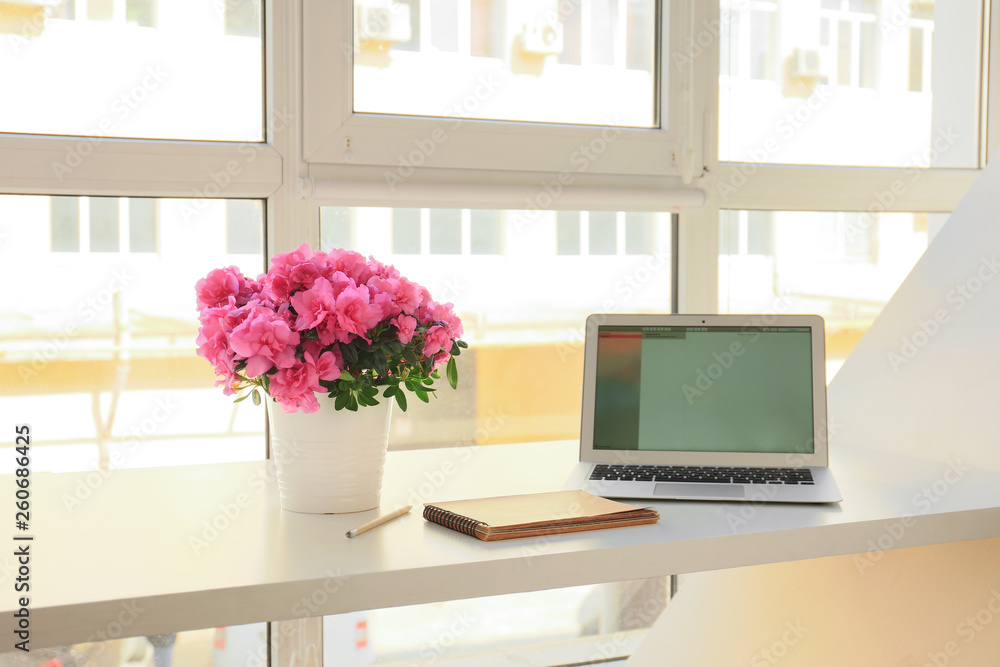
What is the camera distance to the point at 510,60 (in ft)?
6.14

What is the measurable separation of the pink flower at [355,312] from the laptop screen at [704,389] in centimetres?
45

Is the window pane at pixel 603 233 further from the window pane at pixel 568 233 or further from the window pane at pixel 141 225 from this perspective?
the window pane at pixel 141 225

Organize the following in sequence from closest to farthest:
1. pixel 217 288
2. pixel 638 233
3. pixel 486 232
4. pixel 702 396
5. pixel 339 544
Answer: pixel 339 544
pixel 217 288
pixel 702 396
pixel 486 232
pixel 638 233

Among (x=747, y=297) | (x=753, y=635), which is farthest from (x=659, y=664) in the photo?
(x=747, y=297)

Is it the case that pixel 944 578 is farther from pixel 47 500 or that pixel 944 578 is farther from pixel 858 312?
pixel 47 500

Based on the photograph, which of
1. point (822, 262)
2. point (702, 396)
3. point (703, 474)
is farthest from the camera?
point (822, 262)

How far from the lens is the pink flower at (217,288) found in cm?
107

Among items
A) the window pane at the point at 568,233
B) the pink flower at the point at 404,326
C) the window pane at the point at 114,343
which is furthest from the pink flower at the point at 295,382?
the window pane at the point at 568,233

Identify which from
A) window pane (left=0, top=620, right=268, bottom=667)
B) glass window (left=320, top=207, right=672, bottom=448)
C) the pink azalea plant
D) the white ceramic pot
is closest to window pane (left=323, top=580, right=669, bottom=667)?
window pane (left=0, top=620, right=268, bottom=667)

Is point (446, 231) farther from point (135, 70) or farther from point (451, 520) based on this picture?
point (451, 520)

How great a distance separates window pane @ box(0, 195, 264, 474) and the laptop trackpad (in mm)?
916

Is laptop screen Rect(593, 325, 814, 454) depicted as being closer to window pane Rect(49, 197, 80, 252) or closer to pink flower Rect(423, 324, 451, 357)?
pink flower Rect(423, 324, 451, 357)

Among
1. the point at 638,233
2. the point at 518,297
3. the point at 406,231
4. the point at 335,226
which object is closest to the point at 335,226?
the point at 335,226

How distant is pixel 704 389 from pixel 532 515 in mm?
436
